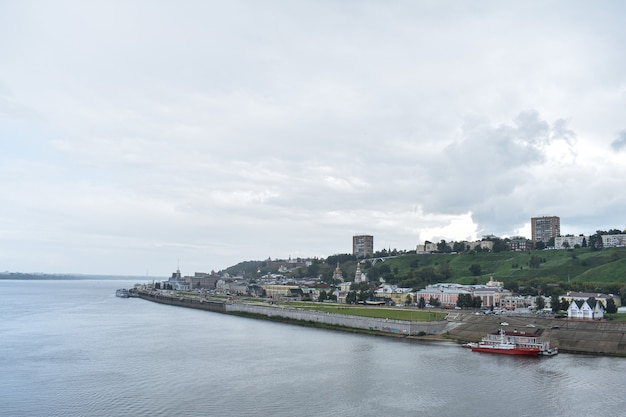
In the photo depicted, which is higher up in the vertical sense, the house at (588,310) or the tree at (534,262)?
the tree at (534,262)

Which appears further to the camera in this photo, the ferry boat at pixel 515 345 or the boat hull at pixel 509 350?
the ferry boat at pixel 515 345

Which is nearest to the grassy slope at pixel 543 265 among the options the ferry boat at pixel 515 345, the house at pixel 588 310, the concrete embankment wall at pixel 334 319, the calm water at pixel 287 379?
the house at pixel 588 310

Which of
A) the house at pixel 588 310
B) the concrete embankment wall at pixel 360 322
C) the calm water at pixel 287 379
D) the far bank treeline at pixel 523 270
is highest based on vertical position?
the far bank treeline at pixel 523 270

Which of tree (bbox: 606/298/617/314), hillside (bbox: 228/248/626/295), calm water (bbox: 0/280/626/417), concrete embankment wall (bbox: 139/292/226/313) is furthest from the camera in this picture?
concrete embankment wall (bbox: 139/292/226/313)

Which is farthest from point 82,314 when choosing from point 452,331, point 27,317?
point 452,331

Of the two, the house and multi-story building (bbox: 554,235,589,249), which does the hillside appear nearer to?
multi-story building (bbox: 554,235,589,249)

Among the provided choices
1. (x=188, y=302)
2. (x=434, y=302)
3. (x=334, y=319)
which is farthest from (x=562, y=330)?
(x=188, y=302)

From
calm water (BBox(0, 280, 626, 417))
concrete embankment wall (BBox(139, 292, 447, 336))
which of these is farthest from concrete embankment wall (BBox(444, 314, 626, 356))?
calm water (BBox(0, 280, 626, 417))

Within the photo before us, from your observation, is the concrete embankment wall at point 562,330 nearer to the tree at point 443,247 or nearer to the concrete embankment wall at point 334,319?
the concrete embankment wall at point 334,319
